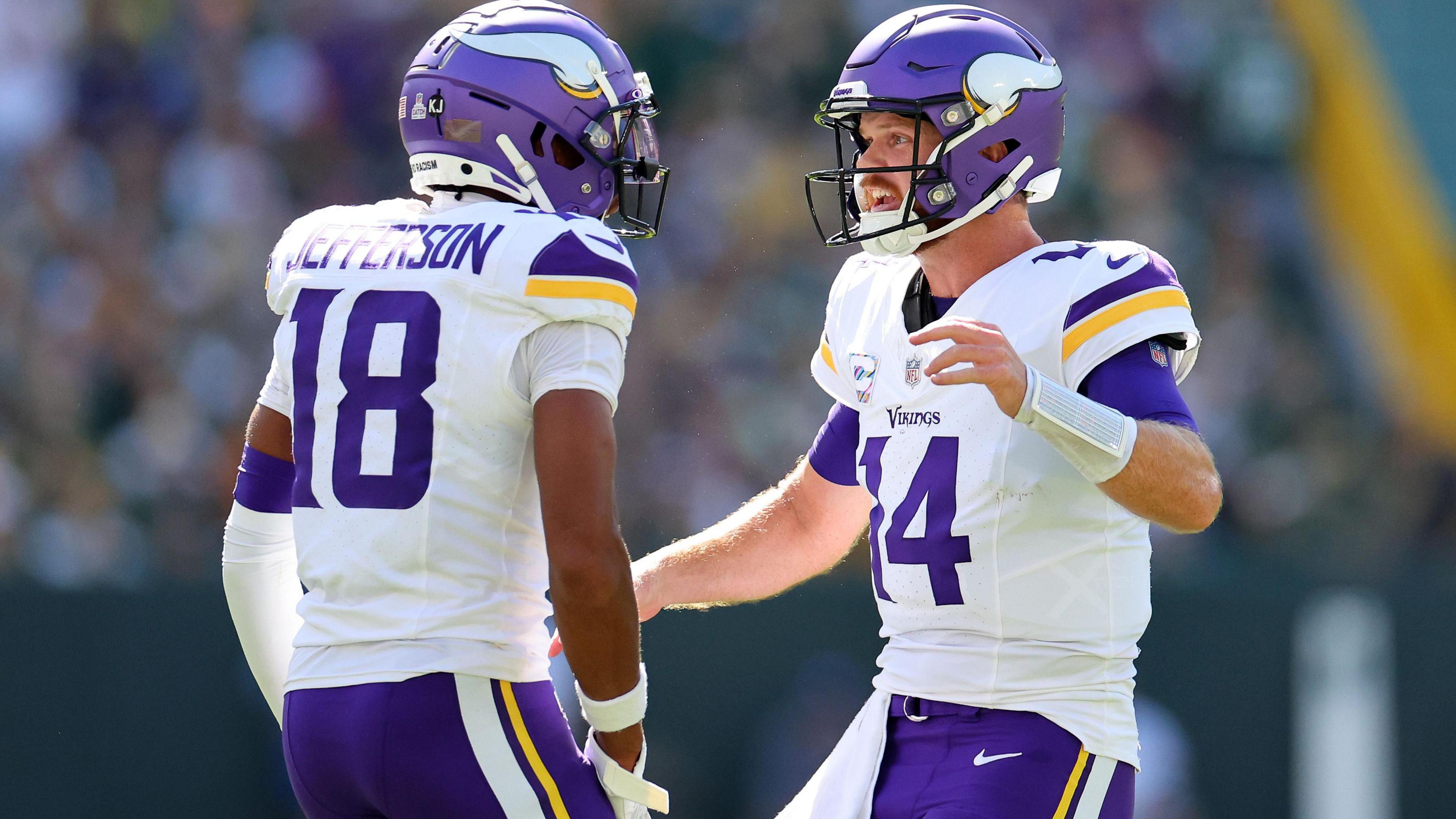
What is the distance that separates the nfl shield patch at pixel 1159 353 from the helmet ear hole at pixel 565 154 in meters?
1.06

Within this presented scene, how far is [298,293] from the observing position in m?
2.70

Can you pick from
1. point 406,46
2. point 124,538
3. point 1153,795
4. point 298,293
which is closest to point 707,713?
point 1153,795

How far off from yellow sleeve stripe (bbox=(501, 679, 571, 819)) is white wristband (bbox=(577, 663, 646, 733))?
0.10 meters

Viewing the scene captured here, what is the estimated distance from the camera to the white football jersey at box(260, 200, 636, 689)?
2521mm

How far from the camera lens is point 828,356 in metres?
3.36

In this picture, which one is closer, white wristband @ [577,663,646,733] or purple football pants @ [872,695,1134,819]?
white wristband @ [577,663,646,733]

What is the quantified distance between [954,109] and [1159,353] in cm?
64

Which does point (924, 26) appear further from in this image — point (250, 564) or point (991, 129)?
point (250, 564)

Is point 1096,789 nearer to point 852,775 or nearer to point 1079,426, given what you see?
point 852,775

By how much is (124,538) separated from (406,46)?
2.80 metres

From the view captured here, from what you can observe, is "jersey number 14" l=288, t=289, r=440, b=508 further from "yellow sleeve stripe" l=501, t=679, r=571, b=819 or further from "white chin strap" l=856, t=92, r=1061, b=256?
"white chin strap" l=856, t=92, r=1061, b=256

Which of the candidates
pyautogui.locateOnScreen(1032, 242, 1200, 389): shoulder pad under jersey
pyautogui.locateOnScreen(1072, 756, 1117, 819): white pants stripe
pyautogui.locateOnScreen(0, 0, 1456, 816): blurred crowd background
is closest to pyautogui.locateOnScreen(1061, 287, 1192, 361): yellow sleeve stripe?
pyautogui.locateOnScreen(1032, 242, 1200, 389): shoulder pad under jersey

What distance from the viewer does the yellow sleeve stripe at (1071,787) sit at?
276 centimetres

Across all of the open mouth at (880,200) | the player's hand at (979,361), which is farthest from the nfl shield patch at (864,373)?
the player's hand at (979,361)
